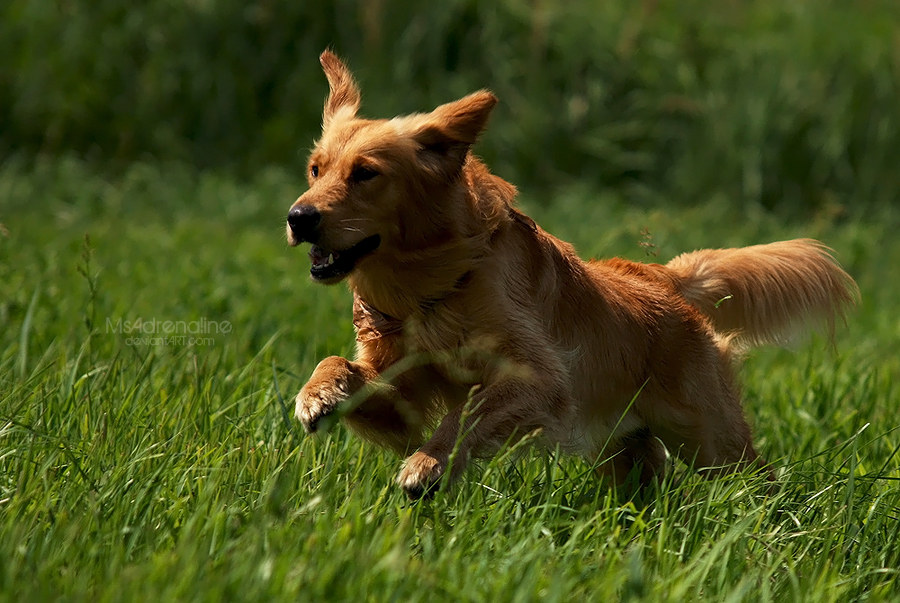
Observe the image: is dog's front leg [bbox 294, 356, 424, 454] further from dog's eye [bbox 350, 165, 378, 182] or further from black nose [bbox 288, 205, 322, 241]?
dog's eye [bbox 350, 165, 378, 182]

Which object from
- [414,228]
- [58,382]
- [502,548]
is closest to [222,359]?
[58,382]

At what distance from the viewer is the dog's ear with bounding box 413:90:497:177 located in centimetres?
347

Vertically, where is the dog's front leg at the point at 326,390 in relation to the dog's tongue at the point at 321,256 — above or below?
below

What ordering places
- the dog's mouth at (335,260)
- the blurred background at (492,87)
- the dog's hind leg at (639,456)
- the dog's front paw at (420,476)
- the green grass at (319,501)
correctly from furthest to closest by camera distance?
1. the blurred background at (492,87)
2. the dog's hind leg at (639,456)
3. the dog's mouth at (335,260)
4. the dog's front paw at (420,476)
5. the green grass at (319,501)

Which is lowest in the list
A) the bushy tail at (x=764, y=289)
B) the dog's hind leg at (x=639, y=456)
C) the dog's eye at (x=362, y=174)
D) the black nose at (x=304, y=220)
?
the dog's hind leg at (x=639, y=456)

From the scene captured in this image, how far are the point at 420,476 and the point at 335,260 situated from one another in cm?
76

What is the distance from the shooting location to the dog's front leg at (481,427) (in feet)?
9.69

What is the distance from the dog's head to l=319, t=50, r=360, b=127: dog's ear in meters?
0.27

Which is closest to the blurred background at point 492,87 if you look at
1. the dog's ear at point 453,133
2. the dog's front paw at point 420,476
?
the dog's ear at point 453,133

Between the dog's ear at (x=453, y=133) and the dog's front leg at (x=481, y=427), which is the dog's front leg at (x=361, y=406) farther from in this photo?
the dog's ear at (x=453, y=133)

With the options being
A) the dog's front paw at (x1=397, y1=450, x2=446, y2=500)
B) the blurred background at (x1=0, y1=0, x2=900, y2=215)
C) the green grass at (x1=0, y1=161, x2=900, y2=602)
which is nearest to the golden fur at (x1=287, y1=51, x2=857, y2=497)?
the dog's front paw at (x1=397, y1=450, x2=446, y2=500)

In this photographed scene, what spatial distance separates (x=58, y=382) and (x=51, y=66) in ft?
24.5

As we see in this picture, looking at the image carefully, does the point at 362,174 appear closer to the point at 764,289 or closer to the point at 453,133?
the point at 453,133

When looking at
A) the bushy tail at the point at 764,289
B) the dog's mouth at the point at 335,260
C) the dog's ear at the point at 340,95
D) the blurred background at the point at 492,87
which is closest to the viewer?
the dog's mouth at the point at 335,260
